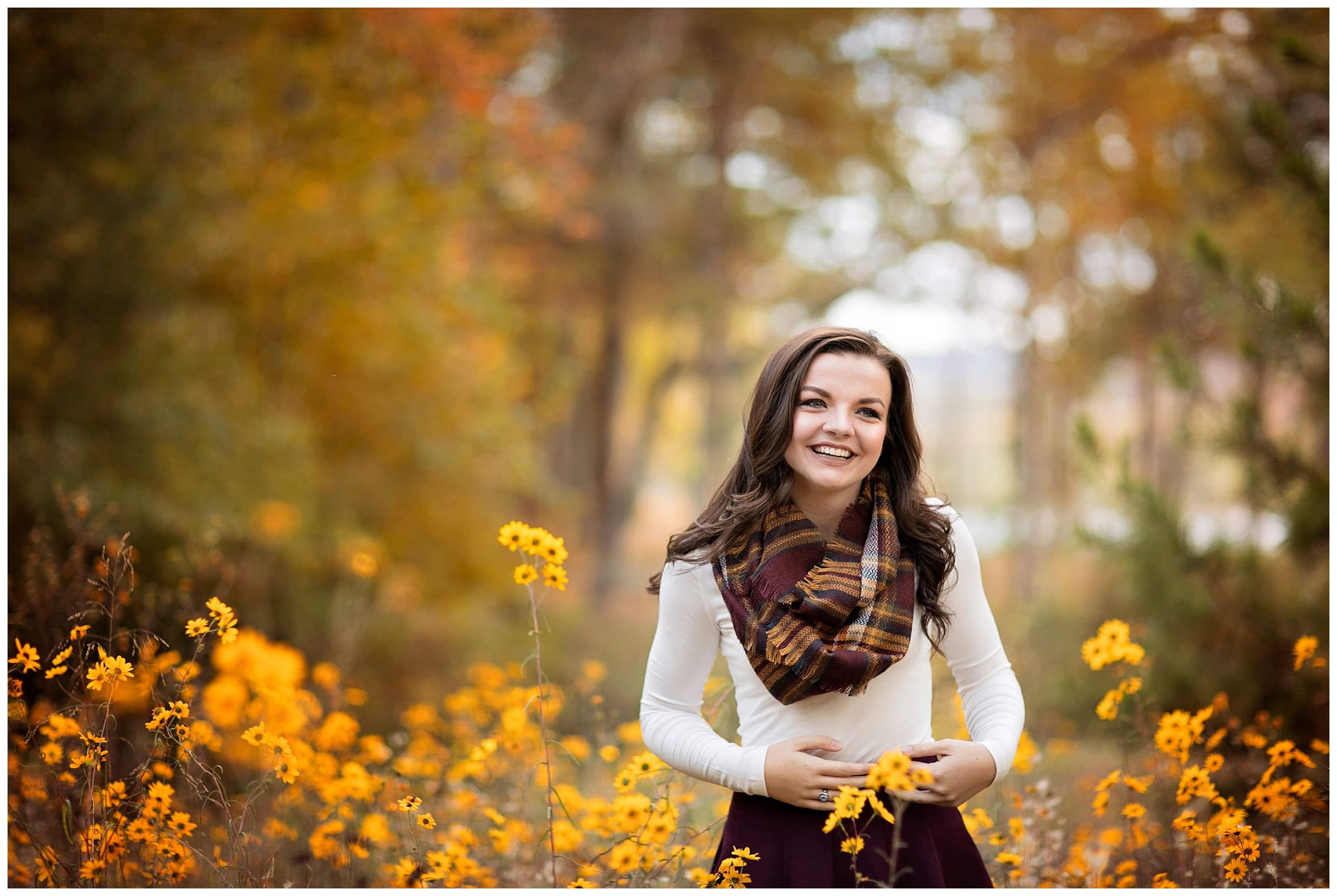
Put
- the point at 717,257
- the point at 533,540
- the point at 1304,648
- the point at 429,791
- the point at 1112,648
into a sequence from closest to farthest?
the point at 533,540 → the point at 1112,648 → the point at 1304,648 → the point at 429,791 → the point at 717,257

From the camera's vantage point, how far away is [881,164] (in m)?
10.3

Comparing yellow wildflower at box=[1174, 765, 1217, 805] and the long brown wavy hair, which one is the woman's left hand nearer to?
the long brown wavy hair

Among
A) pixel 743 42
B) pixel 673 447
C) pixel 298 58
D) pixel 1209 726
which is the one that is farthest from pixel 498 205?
pixel 673 447

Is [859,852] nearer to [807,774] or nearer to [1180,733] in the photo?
[807,774]

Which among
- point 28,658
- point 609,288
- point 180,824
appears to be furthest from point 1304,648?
point 609,288

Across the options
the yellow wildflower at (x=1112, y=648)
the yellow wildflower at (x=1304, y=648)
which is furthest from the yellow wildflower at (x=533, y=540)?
the yellow wildflower at (x=1304, y=648)

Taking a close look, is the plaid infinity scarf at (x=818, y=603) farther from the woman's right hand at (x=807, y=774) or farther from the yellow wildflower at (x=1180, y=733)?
the yellow wildflower at (x=1180, y=733)

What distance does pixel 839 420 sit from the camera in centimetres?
170

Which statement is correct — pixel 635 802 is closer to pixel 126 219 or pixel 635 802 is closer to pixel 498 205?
pixel 126 219

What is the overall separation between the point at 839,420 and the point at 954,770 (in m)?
0.63

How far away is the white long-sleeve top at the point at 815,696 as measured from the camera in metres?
1.67

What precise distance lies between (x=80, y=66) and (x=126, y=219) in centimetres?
75

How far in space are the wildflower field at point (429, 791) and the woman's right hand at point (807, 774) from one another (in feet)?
0.18

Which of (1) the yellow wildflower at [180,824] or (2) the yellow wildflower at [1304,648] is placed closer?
(1) the yellow wildflower at [180,824]
